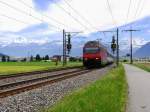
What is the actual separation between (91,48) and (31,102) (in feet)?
149

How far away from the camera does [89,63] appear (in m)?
61.4

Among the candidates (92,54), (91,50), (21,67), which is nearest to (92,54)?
(92,54)

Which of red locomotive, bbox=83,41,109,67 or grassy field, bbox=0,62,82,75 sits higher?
red locomotive, bbox=83,41,109,67

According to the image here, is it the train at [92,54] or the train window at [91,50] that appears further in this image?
the train window at [91,50]

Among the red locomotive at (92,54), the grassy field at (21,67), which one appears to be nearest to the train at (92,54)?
the red locomotive at (92,54)

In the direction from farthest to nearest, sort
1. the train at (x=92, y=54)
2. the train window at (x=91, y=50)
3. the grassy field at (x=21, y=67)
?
1. the train window at (x=91, y=50)
2. the train at (x=92, y=54)
3. the grassy field at (x=21, y=67)

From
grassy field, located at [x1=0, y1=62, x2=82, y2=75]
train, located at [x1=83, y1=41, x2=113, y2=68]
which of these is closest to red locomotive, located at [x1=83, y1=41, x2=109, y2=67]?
train, located at [x1=83, y1=41, x2=113, y2=68]

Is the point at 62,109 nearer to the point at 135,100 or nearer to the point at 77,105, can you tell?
the point at 77,105

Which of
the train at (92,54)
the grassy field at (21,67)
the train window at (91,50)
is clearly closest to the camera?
the grassy field at (21,67)

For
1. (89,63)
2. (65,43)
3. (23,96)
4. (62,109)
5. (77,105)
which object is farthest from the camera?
(65,43)

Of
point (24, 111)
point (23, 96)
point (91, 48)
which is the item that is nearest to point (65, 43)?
point (91, 48)

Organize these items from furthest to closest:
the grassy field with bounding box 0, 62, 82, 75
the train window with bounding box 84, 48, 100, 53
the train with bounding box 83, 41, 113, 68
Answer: the train window with bounding box 84, 48, 100, 53 → the train with bounding box 83, 41, 113, 68 → the grassy field with bounding box 0, 62, 82, 75

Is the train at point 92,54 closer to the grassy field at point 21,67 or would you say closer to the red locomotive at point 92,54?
the red locomotive at point 92,54

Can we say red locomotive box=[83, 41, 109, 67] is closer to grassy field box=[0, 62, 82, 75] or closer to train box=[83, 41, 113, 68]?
train box=[83, 41, 113, 68]
